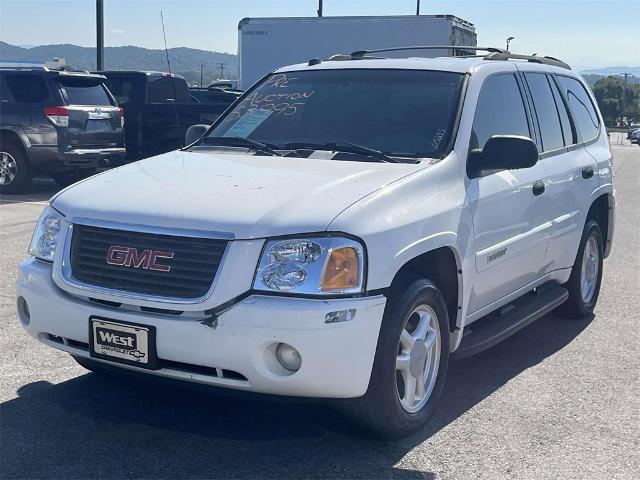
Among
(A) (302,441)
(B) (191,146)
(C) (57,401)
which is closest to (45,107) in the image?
(B) (191,146)

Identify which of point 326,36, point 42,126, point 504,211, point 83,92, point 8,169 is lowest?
point 8,169

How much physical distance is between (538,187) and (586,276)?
1.62 metres

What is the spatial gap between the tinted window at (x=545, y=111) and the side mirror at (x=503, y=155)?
3.69 feet

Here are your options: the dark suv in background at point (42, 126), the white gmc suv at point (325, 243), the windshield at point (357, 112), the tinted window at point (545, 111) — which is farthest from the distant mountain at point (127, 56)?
the white gmc suv at point (325, 243)

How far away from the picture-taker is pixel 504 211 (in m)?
4.86

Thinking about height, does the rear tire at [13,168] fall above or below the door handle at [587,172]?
below

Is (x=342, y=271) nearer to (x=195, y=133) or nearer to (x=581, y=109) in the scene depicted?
(x=195, y=133)

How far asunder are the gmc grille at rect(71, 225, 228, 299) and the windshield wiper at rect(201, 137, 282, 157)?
4.11 feet

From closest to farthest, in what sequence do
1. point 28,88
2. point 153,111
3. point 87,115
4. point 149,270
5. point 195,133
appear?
point 149,270, point 195,133, point 28,88, point 87,115, point 153,111

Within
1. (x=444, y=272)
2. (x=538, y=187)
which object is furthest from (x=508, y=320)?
(x=444, y=272)

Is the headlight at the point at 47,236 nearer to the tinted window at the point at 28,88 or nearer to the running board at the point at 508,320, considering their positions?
the running board at the point at 508,320

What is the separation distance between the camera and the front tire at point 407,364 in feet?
12.5

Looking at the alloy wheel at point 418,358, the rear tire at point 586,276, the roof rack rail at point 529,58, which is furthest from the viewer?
the rear tire at point 586,276

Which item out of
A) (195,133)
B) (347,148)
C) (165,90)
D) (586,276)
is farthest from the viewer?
(165,90)
